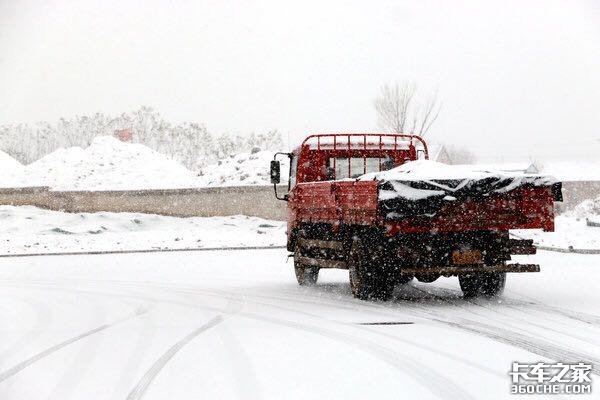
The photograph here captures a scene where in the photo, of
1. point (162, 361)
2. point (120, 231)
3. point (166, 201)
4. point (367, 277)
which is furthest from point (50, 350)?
point (166, 201)

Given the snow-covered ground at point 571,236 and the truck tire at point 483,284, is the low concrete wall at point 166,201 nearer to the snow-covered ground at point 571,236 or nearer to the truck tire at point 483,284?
the snow-covered ground at point 571,236

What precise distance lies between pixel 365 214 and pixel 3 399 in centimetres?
607

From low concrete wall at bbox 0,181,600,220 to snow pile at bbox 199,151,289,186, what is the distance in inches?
205

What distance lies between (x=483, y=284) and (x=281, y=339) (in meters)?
4.86

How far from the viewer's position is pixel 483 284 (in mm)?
12438

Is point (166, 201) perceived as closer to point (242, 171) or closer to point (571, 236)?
point (242, 171)

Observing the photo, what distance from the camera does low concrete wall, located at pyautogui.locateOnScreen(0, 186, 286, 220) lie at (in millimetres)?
39656

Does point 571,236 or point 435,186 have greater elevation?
point 435,186

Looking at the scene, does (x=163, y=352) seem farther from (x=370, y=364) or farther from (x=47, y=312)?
(x=47, y=312)

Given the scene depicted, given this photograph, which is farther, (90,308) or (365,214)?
(90,308)

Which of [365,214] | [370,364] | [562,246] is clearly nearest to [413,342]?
[370,364]

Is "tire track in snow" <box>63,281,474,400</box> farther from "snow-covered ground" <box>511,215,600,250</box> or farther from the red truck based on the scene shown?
"snow-covered ground" <box>511,215,600,250</box>

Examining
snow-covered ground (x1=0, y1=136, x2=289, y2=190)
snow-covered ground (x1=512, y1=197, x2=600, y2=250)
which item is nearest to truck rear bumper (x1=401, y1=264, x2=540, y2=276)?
snow-covered ground (x1=512, y1=197, x2=600, y2=250)

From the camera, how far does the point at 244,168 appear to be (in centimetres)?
5056
